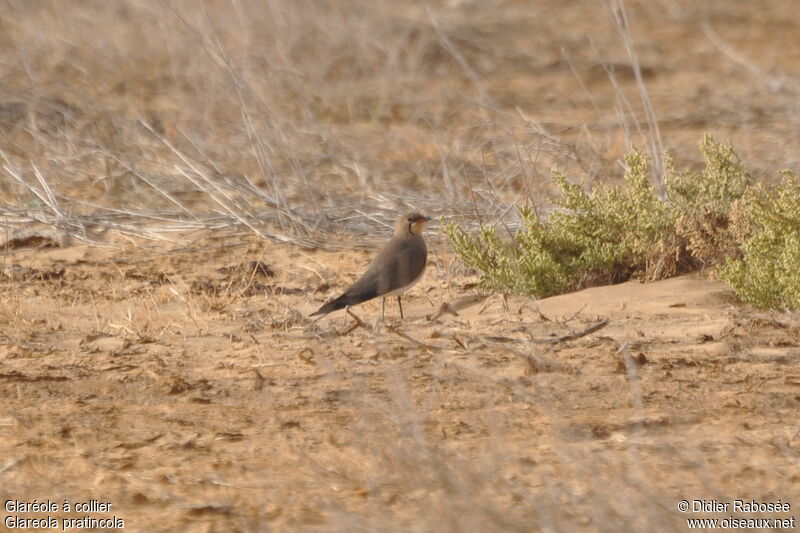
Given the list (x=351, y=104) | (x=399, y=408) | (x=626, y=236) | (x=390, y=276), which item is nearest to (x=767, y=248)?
(x=626, y=236)

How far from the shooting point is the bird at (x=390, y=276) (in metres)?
5.26

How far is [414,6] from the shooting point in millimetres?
13125

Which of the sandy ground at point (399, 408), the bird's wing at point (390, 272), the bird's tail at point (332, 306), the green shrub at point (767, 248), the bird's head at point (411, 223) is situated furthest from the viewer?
the bird's head at point (411, 223)

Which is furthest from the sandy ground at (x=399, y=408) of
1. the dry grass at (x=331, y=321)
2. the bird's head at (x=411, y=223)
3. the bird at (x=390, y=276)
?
the bird's head at (x=411, y=223)

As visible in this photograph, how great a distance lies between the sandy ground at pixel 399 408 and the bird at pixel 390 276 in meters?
0.12

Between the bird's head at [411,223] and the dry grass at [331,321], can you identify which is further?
the bird's head at [411,223]

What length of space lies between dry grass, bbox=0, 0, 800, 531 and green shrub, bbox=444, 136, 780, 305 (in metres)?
0.28

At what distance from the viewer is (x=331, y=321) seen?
18.0 ft

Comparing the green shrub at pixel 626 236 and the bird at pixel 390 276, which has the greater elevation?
the green shrub at pixel 626 236

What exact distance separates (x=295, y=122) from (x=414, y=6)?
4.28 m

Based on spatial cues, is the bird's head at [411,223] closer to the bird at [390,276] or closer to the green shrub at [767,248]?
the bird at [390,276]

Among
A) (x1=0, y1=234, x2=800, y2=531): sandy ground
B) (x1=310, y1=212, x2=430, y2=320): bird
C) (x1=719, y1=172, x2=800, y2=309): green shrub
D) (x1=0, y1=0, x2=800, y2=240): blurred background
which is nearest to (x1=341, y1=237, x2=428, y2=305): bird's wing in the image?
(x1=310, y1=212, x2=430, y2=320): bird

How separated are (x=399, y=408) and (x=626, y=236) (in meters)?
2.18

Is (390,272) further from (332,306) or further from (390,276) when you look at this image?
(332,306)
